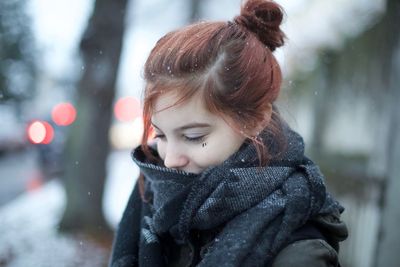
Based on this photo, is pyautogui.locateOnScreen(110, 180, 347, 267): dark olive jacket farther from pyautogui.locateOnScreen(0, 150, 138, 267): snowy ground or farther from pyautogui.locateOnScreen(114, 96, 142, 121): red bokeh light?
pyautogui.locateOnScreen(114, 96, 142, 121): red bokeh light

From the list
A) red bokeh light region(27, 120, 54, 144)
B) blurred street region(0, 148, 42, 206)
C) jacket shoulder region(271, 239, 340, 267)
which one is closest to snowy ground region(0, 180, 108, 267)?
blurred street region(0, 148, 42, 206)

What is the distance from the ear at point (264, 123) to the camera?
1640 mm

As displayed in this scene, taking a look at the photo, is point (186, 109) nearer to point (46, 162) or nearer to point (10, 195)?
point (10, 195)

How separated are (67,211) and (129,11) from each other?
2.68m

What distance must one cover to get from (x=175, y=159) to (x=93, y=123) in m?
5.33

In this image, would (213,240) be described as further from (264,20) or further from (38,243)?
(38,243)

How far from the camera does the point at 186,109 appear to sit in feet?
5.25

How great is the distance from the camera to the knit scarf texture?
1.48m

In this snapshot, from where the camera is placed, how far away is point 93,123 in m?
6.80

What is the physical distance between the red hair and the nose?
0.50ft

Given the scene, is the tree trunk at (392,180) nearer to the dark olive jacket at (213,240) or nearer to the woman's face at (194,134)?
the dark olive jacket at (213,240)

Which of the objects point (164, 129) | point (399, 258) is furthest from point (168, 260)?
point (399, 258)

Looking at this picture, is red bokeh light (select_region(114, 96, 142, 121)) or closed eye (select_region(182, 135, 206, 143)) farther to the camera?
red bokeh light (select_region(114, 96, 142, 121))

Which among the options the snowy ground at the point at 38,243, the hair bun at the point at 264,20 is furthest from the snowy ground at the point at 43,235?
the hair bun at the point at 264,20
